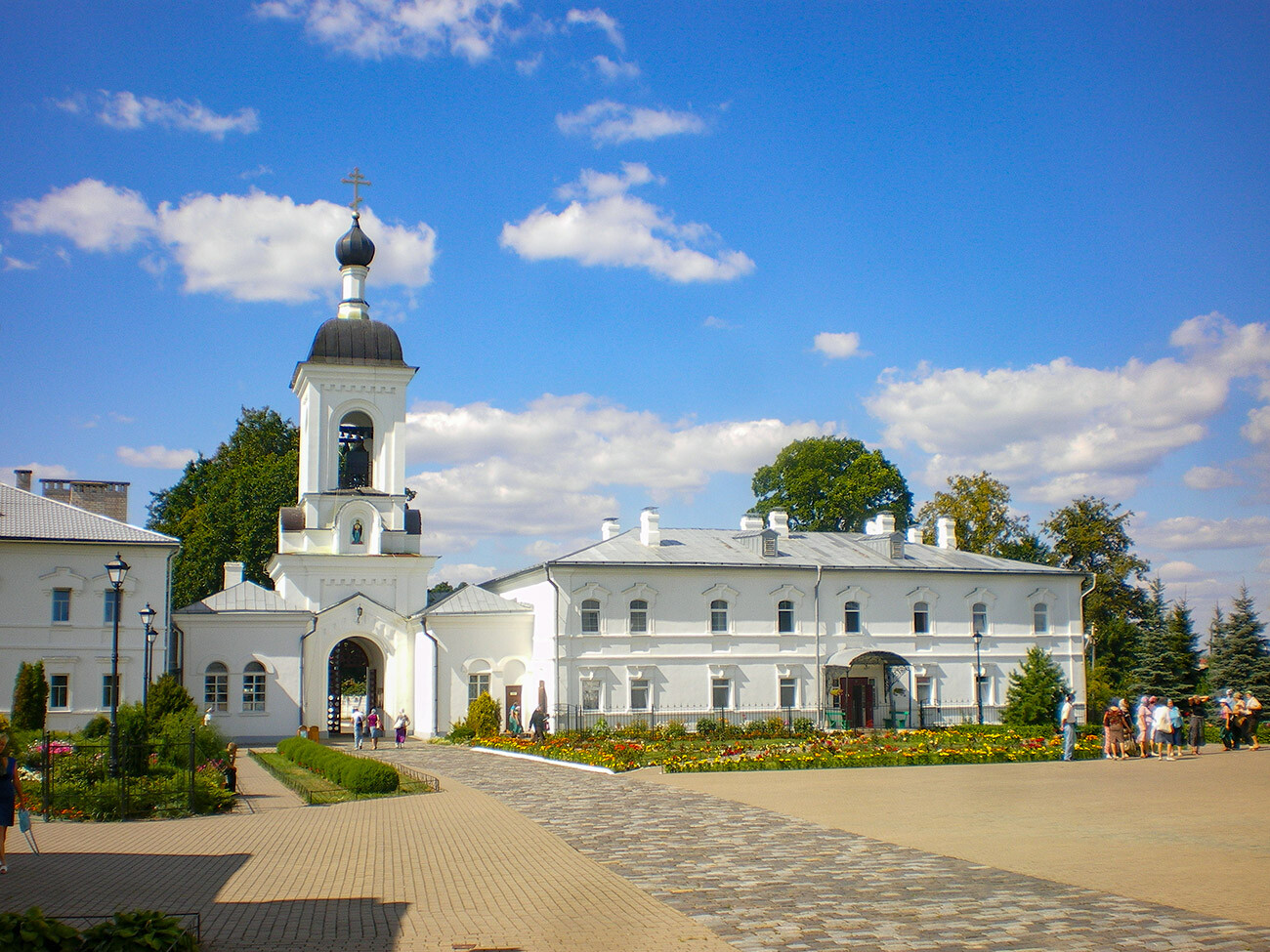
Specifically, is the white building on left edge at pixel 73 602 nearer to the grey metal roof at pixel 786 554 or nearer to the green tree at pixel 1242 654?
the grey metal roof at pixel 786 554

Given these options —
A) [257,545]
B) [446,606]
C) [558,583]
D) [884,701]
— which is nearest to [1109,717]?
[884,701]

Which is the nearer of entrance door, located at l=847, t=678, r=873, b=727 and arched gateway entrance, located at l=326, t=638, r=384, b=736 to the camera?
arched gateway entrance, located at l=326, t=638, r=384, b=736

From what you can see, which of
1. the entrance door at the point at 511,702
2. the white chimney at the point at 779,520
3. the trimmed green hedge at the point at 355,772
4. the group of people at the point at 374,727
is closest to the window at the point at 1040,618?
the white chimney at the point at 779,520

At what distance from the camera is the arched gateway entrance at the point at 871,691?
38031 mm

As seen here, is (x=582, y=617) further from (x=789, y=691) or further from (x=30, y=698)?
(x=30, y=698)

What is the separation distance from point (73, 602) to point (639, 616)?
677 inches

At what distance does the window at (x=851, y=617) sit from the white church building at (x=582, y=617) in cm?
8

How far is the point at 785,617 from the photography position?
3838 centimetres

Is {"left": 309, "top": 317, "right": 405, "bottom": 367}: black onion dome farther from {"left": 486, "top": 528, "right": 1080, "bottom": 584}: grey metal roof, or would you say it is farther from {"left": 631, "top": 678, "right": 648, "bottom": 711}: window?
{"left": 631, "top": 678, "right": 648, "bottom": 711}: window

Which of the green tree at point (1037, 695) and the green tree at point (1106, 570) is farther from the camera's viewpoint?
the green tree at point (1106, 570)

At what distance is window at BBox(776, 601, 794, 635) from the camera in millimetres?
38188

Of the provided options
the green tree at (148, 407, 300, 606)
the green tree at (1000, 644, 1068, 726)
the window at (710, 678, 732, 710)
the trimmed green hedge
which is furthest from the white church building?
the trimmed green hedge

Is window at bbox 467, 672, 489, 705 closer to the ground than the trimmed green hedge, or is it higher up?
higher up

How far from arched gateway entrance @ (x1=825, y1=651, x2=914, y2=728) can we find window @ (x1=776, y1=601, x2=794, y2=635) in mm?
1781
